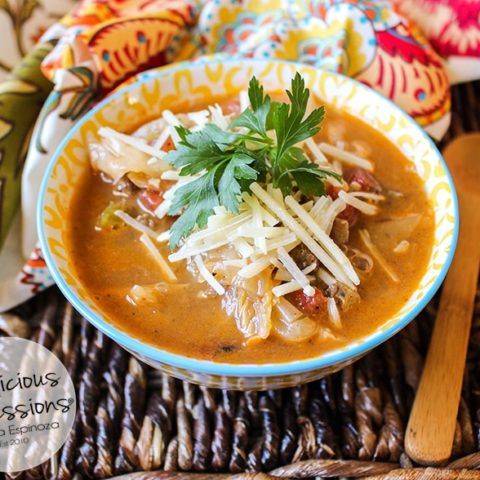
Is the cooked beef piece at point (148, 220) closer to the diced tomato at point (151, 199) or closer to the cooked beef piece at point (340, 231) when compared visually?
the diced tomato at point (151, 199)

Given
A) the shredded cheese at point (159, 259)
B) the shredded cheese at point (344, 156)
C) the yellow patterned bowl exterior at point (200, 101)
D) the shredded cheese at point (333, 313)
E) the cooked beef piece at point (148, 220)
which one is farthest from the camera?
the shredded cheese at point (344, 156)

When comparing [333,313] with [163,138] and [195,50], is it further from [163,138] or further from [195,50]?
[195,50]

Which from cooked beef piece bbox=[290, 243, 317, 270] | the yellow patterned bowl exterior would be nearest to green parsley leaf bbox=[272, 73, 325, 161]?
cooked beef piece bbox=[290, 243, 317, 270]

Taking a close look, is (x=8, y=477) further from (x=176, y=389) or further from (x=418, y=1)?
(x=418, y=1)

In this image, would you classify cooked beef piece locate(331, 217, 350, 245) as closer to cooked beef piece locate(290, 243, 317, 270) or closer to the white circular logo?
cooked beef piece locate(290, 243, 317, 270)

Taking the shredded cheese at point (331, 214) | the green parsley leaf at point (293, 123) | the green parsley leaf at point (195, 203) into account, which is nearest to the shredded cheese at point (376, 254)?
the shredded cheese at point (331, 214)

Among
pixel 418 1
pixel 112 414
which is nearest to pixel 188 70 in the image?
pixel 418 1
